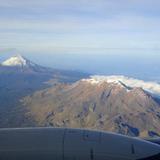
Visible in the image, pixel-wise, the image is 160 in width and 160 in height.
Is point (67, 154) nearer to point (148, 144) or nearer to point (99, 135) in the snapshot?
point (99, 135)

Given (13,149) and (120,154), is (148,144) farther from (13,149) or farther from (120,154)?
(13,149)

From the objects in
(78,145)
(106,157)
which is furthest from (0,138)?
(106,157)

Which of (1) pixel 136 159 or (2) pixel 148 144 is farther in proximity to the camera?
(2) pixel 148 144

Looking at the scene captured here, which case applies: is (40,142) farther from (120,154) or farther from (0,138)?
(120,154)

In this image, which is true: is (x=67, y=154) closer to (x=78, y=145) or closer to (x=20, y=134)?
(x=78, y=145)

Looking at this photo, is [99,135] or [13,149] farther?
[99,135]

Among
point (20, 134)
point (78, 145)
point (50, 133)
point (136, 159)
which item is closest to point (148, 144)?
point (136, 159)

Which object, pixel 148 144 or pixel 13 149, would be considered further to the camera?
pixel 148 144

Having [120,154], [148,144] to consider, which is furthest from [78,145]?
[148,144]
